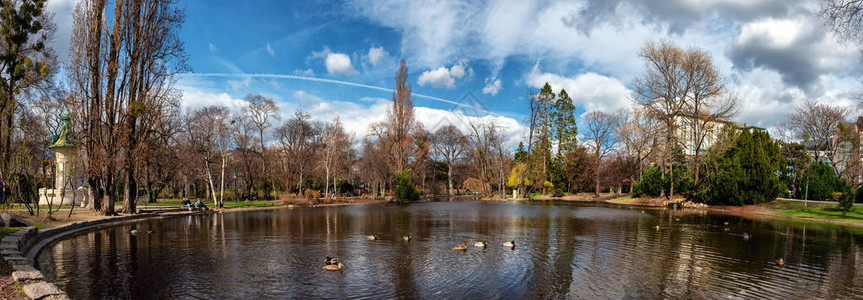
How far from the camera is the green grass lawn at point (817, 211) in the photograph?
2564 centimetres

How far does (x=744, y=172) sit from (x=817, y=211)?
5.63 m

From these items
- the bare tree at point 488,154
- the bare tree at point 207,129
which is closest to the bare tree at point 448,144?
the bare tree at point 488,154

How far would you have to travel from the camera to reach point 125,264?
1175 cm

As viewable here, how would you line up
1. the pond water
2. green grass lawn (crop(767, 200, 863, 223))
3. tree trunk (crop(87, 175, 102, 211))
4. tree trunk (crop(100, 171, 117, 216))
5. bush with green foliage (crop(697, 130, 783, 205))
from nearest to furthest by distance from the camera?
the pond water → tree trunk (crop(100, 171, 117, 216)) → tree trunk (crop(87, 175, 102, 211)) → green grass lawn (crop(767, 200, 863, 223)) → bush with green foliage (crop(697, 130, 783, 205))

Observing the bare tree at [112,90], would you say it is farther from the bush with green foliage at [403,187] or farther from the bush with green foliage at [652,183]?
the bush with green foliage at [652,183]

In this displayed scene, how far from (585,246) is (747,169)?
27023mm

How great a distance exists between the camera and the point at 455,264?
12023 millimetres

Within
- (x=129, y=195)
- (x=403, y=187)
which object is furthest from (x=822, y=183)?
(x=129, y=195)

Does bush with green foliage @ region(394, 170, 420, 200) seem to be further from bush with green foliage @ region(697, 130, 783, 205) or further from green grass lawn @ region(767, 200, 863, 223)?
green grass lawn @ region(767, 200, 863, 223)

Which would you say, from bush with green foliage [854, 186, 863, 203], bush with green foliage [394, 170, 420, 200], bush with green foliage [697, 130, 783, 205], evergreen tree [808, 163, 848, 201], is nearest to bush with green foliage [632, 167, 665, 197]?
bush with green foliage [697, 130, 783, 205]

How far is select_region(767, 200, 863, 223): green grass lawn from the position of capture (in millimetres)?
25641

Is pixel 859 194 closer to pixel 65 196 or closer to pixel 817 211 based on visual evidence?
pixel 817 211

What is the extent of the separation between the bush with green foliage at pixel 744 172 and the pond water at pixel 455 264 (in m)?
14.3

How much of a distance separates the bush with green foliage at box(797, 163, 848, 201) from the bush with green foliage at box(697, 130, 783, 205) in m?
4.71
